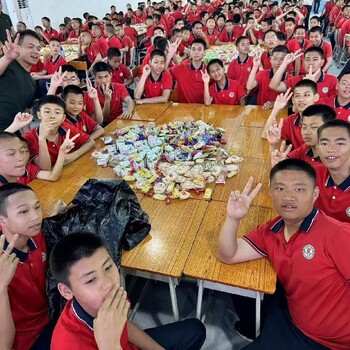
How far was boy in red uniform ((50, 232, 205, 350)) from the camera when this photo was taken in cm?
113

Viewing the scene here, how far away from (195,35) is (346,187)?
588 centimetres

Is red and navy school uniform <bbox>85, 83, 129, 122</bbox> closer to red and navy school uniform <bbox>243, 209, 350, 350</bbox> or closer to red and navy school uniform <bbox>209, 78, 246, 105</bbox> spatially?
red and navy school uniform <bbox>209, 78, 246, 105</bbox>

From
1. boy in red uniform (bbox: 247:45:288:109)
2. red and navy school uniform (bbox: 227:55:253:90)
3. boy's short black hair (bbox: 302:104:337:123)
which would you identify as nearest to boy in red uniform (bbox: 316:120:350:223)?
boy's short black hair (bbox: 302:104:337:123)

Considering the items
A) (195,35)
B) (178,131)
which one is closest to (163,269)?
(178,131)

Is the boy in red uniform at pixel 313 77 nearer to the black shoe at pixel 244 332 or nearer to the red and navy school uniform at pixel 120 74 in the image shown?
the red and navy school uniform at pixel 120 74

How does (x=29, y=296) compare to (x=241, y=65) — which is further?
(x=241, y=65)

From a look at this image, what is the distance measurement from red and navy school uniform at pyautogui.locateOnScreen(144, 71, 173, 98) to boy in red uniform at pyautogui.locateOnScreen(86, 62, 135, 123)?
0.37 m

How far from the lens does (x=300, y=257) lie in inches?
60.1

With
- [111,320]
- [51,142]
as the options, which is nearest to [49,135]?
[51,142]

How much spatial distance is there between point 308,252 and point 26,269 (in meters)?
1.31

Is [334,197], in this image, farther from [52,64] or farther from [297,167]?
[52,64]

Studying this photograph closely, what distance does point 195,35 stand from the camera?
695 centimetres

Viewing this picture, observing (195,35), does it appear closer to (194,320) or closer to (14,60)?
(14,60)

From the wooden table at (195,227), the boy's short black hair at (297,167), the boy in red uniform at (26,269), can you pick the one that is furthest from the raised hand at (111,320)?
the boy's short black hair at (297,167)
